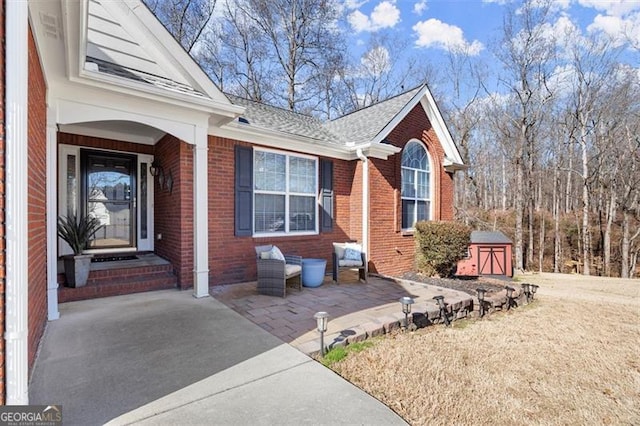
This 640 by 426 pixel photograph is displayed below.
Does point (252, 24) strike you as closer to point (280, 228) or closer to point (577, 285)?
point (280, 228)

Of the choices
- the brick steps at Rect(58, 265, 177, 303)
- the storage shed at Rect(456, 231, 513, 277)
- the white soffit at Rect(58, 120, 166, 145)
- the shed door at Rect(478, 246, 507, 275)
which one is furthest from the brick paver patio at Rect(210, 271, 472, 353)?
the white soffit at Rect(58, 120, 166, 145)

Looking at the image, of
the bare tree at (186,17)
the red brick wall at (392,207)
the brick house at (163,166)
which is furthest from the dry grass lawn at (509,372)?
the bare tree at (186,17)

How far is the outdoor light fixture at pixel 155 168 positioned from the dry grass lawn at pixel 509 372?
19.3ft

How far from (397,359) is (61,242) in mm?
6947

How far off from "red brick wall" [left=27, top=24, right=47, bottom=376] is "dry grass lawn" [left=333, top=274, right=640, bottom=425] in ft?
10.1

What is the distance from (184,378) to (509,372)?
3316 millimetres

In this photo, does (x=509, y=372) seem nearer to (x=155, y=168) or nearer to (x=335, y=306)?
(x=335, y=306)

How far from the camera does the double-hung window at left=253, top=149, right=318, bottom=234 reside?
6.79 m

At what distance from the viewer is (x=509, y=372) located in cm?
328

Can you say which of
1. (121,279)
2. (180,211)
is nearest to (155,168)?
(180,211)

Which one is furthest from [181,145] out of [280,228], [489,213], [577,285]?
[489,213]

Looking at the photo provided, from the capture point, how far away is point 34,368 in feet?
9.38

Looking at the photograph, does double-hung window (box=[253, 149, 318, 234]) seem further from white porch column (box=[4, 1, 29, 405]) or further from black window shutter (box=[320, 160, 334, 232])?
white porch column (box=[4, 1, 29, 405])

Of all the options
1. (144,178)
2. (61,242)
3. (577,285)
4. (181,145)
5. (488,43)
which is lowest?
(577,285)
